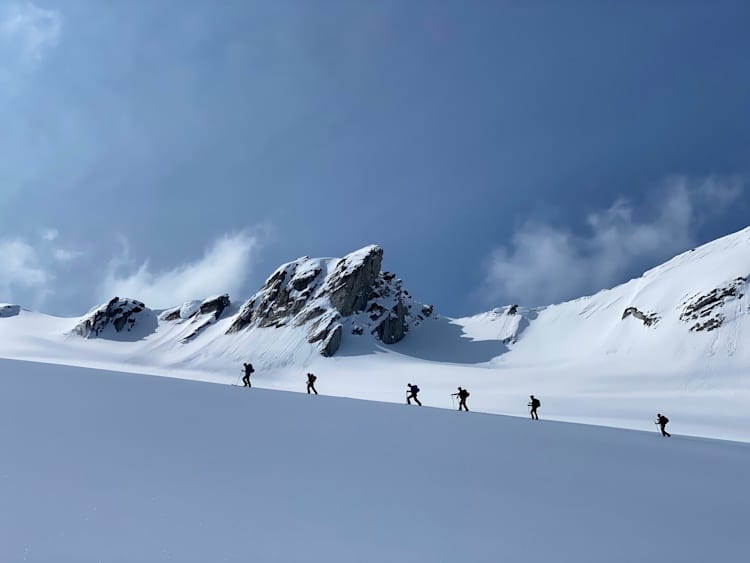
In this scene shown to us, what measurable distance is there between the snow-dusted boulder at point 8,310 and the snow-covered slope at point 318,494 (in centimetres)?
15031

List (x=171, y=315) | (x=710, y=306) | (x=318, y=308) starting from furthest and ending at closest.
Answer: (x=171, y=315) < (x=318, y=308) < (x=710, y=306)

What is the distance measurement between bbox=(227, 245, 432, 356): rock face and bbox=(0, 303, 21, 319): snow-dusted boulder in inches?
3227

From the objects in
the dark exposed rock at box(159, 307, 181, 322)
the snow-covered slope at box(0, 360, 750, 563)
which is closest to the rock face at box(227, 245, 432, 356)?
the dark exposed rock at box(159, 307, 181, 322)

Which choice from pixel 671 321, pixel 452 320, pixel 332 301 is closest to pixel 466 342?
pixel 452 320

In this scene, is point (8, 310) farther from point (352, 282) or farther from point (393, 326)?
point (393, 326)

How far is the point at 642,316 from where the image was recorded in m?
74.1

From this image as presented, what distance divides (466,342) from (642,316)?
3667cm

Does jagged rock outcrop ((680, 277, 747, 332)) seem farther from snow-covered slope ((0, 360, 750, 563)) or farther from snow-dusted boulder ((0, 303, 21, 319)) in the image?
snow-dusted boulder ((0, 303, 21, 319))

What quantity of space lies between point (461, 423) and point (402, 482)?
758 centimetres

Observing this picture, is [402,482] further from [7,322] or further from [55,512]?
[7,322]

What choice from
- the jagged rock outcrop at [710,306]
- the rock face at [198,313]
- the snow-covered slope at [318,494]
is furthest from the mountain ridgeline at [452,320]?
the snow-covered slope at [318,494]

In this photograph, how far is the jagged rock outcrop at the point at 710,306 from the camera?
2438 inches

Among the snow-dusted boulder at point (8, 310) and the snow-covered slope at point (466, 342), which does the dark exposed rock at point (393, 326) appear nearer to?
the snow-covered slope at point (466, 342)

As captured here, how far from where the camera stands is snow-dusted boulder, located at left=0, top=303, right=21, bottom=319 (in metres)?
123
